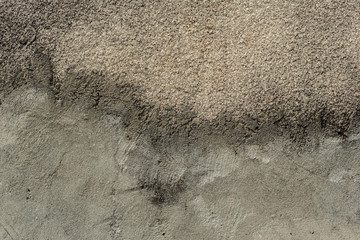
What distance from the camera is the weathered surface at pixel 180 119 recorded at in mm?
1978

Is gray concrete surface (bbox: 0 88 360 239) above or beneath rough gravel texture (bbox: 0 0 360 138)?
beneath

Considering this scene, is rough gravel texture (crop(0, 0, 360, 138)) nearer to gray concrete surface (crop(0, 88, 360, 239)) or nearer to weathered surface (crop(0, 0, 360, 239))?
weathered surface (crop(0, 0, 360, 239))

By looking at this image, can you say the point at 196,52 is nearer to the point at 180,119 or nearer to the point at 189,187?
the point at 180,119

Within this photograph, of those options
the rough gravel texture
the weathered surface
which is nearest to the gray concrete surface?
the weathered surface

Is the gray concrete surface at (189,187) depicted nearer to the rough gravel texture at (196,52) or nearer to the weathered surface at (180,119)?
the weathered surface at (180,119)

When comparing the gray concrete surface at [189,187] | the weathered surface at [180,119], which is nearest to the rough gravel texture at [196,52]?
the weathered surface at [180,119]

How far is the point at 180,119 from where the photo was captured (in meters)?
2.00

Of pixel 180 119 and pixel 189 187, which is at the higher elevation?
pixel 180 119

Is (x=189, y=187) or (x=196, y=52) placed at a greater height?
(x=196, y=52)

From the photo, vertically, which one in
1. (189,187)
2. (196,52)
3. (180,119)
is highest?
(196,52)

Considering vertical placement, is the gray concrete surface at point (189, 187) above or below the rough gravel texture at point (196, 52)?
below

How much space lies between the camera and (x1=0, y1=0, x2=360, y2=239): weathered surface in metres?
1.98

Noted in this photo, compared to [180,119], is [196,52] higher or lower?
higher

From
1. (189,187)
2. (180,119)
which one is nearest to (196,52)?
(180,119)
